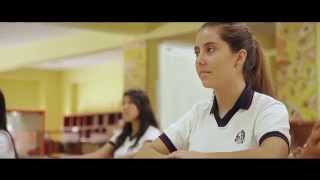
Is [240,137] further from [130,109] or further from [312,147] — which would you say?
[130,109]

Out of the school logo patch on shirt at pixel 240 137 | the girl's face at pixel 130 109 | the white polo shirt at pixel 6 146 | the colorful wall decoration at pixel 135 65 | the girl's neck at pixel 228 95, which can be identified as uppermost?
the girl's neck at pixel 228 95

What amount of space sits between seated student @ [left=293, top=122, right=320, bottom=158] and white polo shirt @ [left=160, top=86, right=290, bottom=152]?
171mm

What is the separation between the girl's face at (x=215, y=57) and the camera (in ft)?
3.81

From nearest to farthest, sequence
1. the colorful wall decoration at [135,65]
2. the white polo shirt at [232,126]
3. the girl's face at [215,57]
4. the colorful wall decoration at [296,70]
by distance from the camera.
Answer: the white polo shirt at [232,126] → the girl's face at [215,57] → the colorful wall decoration at [296,70] → the colorful wall decoration at [135,65]

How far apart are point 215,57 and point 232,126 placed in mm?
167

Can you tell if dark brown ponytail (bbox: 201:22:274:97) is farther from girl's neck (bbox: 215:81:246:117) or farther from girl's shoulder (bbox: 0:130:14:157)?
girl's shoulder (bbox: 0:130:14:157)

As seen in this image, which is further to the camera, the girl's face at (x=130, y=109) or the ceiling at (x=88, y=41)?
the ceiling at (x=88, y=41)

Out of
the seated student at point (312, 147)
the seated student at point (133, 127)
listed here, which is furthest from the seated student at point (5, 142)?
the seated student at point (312, 147)

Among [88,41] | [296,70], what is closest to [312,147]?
[296,70]

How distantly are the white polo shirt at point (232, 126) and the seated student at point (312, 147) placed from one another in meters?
0.17

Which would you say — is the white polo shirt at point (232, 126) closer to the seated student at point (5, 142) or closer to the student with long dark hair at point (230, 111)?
the student with long dark hair at point (230, 111)

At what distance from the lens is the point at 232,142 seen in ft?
3.66
